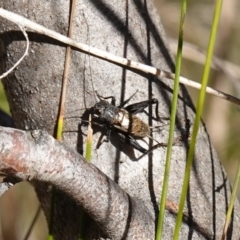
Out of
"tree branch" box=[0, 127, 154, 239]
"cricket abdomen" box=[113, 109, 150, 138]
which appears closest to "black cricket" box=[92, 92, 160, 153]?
"cricket abdomen" box=[113, 109, 150, 138]

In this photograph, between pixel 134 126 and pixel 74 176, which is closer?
pixel 74 176

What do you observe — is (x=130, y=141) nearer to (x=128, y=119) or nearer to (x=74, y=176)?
(x=128, y=119)

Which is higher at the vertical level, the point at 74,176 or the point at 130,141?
the point at 130,141

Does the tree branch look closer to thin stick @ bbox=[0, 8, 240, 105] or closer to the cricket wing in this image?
the cricket wing

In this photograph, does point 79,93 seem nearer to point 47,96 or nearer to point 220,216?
point 47,96

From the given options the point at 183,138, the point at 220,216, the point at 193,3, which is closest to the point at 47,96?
the point at 183,138

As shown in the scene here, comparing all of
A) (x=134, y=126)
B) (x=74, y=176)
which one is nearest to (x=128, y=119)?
(x=134, y=126)
